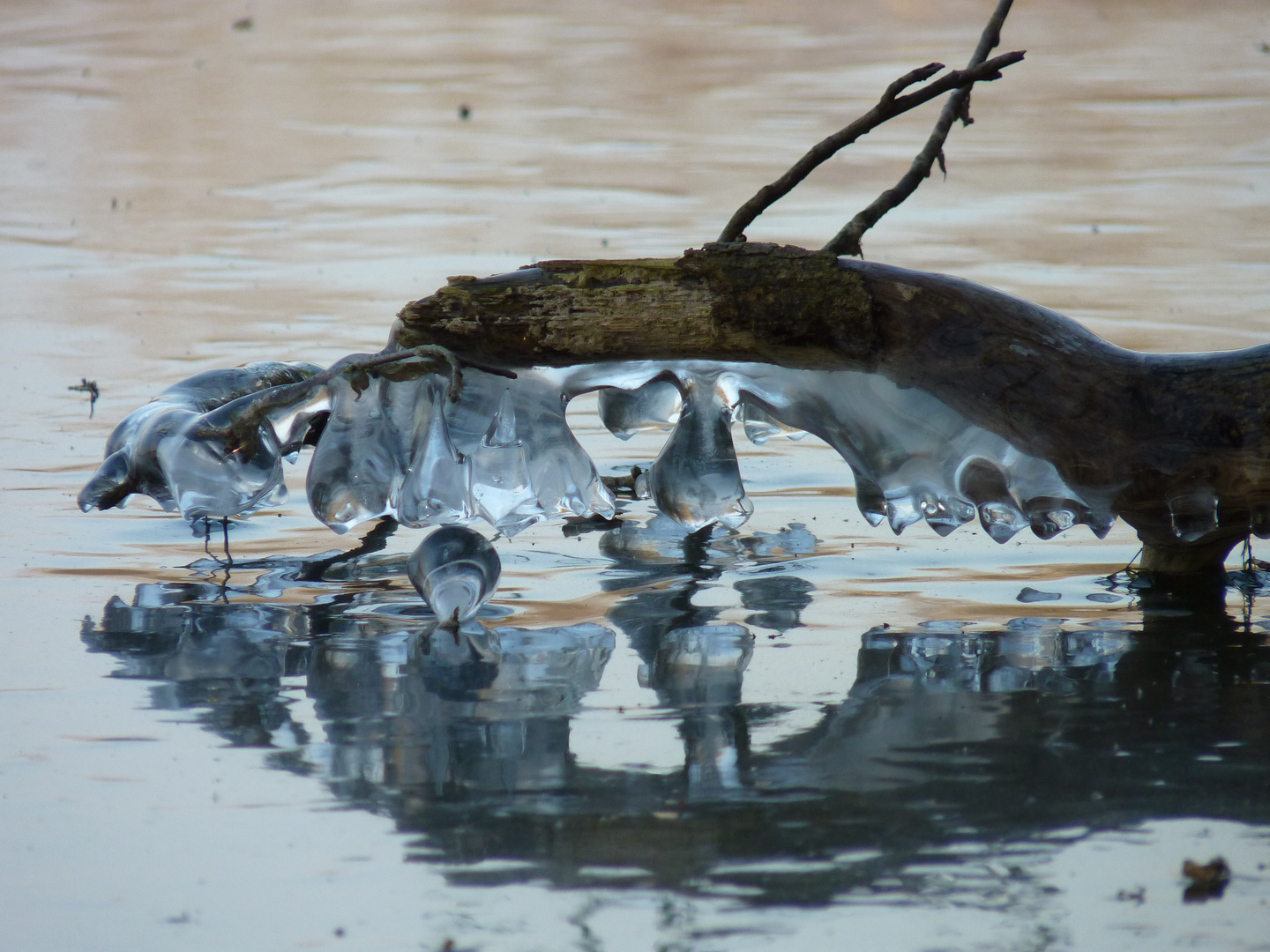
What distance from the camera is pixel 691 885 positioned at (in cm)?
246

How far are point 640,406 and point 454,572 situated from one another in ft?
2.72

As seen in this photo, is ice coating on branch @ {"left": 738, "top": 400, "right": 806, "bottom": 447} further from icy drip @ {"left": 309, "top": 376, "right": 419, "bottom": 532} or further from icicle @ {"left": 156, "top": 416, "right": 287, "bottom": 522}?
icicle @ {"left": 156, "top": 416, "right": 287, "bottom": 522}

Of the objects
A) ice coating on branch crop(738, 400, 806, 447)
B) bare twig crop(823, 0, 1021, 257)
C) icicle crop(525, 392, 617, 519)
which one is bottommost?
icicle crop(525, 392, 617, 519)

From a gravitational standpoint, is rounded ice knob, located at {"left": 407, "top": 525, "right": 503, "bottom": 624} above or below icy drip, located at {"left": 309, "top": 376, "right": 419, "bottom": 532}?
below

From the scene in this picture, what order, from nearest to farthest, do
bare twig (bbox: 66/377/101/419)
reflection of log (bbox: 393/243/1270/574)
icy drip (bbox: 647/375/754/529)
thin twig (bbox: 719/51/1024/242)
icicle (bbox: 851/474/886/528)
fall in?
reflection of log (bbox: 393/243/1270/574), thin twig (bbox: 719/51/1024/242), icicle (bbox: 851/474/886/528), icy drip (bbox: 647/375/754/529), bare twig (bbox: 66/377/101/419)

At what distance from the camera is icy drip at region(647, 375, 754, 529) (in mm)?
4070

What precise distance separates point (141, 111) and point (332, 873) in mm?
10783

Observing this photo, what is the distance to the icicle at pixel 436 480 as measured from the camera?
3.77m

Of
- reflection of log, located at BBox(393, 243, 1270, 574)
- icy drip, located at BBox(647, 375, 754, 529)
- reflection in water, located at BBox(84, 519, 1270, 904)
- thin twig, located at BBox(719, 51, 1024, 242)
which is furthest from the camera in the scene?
icy drip, located at BBox(647, 375, 754, 529)

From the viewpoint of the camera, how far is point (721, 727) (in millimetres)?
3088

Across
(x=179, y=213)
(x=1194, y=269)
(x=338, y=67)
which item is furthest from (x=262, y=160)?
(x=1194, y=269)

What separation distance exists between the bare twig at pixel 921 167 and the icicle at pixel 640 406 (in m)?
0.55

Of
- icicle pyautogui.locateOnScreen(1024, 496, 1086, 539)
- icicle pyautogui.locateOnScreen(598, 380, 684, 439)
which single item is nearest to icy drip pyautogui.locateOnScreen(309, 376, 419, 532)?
icicle pyautogui.locateOnScreen(598, 380, 684, 439)

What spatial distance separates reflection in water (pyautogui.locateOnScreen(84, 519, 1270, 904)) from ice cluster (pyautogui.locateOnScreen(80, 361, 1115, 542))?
9.7 inches
